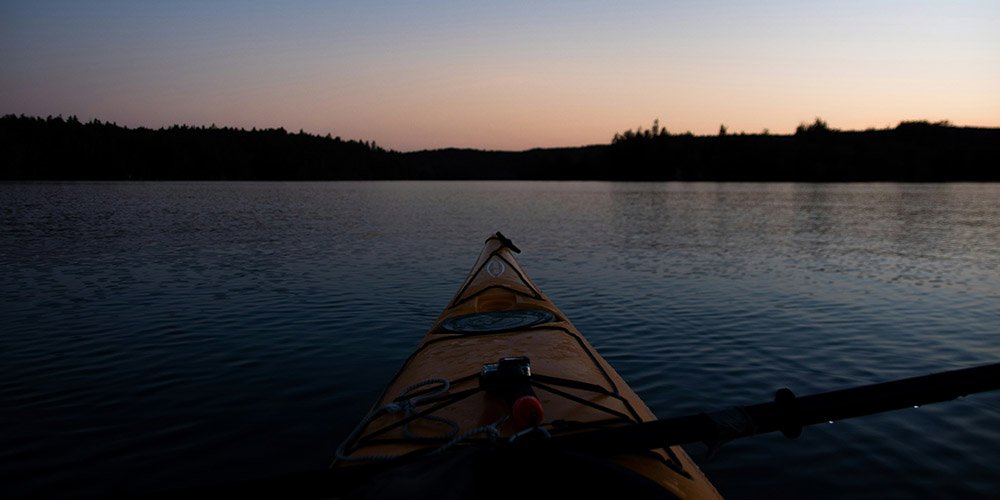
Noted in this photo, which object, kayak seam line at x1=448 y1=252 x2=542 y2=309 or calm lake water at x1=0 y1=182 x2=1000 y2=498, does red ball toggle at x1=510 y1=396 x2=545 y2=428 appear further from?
kayak seam line at x1=448 y1=252 x2=542 y2=309

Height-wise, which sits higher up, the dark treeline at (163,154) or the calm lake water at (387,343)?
the dark treeline at (163,154)

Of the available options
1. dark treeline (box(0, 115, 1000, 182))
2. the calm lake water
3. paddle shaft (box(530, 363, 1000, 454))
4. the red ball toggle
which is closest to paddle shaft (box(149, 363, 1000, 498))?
paddle shaft (box(530, 363, 1000, 454))

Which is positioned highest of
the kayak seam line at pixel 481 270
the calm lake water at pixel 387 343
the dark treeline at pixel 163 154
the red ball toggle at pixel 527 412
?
the dark treeline at pixel 163 154

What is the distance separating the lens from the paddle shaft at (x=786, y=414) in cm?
267

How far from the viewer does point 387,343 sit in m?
9.25

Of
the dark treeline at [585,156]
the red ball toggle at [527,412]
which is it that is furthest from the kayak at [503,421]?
the dark treeline at [585,156]

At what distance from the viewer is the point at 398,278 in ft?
49.0

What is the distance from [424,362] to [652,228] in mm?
25300

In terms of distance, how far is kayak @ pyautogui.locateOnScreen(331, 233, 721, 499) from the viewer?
2217mm

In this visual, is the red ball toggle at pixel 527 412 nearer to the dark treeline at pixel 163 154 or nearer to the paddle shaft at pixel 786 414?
the paddle shaft at pixel 786 414

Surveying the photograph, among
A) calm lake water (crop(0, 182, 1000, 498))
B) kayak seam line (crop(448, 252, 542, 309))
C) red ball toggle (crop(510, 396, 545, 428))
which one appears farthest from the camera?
kayak seam line (crop(448, 252, 542, 309))

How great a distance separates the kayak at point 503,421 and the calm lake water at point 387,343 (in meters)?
1.50

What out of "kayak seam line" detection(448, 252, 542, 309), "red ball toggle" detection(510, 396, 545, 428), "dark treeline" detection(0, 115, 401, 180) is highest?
"dark treeline" detection(0, 115, 401, 180)

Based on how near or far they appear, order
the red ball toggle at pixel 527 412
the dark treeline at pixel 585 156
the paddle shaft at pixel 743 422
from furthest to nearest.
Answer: the dark treeline at pixel 585 156 < the red ball toggle at pixel 527 412 < the paddle shaft at pixel 743 422
